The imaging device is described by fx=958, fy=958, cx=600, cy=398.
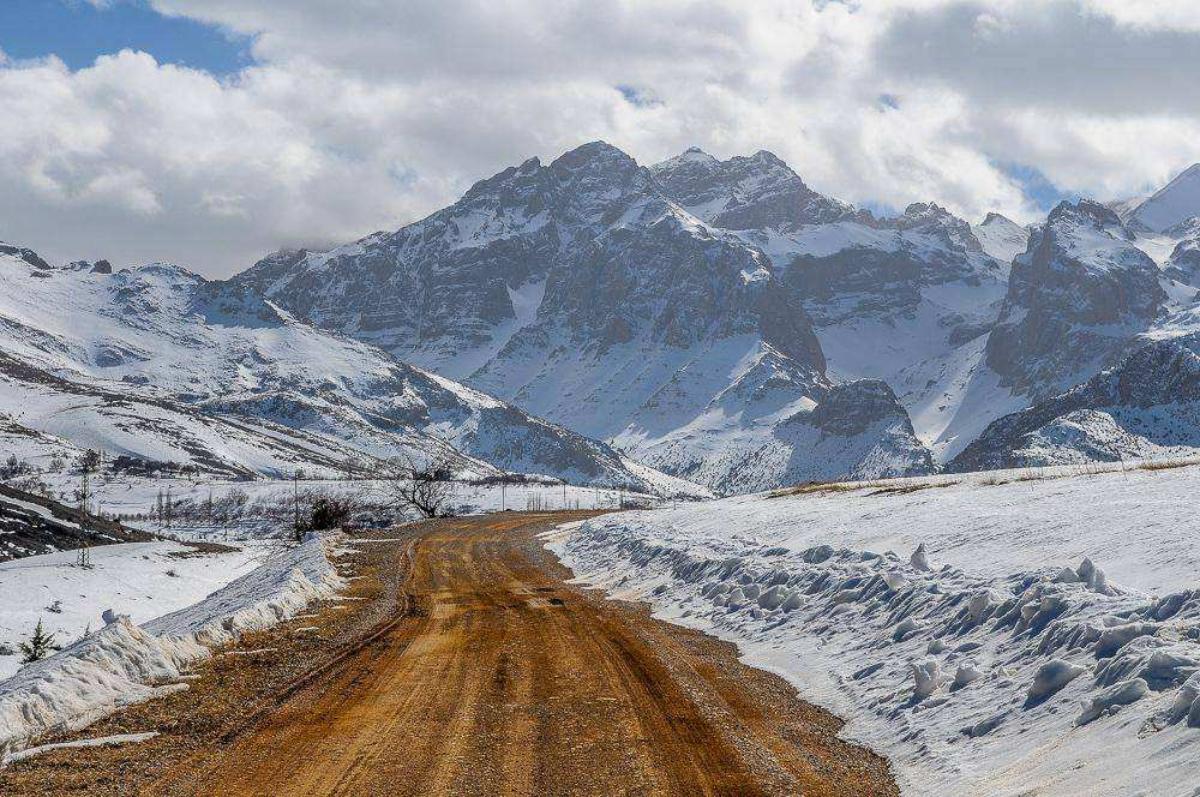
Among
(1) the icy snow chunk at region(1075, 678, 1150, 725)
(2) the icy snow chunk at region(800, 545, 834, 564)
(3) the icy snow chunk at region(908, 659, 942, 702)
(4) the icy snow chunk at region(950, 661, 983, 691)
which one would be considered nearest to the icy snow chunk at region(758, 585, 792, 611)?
(2) the icy snow chunk at region(800, 545, 834, 564)

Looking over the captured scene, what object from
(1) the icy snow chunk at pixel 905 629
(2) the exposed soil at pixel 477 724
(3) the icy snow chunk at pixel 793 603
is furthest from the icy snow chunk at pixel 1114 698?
(3) the icy snow chunk at pixel 793 603

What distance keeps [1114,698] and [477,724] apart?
7.50 m

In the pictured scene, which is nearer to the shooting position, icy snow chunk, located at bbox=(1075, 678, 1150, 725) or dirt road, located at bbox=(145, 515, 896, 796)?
icy snow chunk, located at bbox=(1075, 678, 1150, 725)

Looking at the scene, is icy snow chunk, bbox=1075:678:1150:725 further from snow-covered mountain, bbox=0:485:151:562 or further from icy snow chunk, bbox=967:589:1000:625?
snow-covered mountain, bbox=0:485:151:562

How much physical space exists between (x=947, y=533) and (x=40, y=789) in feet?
65.2

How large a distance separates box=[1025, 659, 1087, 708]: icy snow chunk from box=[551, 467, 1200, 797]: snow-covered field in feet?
0.06

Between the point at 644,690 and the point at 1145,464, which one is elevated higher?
the point at 1145,464

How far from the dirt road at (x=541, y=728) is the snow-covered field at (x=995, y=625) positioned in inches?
41.3

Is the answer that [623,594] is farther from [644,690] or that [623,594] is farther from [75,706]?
[75,706]

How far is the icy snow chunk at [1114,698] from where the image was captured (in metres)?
10.2

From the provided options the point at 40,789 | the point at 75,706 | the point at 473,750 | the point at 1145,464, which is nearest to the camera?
the point at 40,789

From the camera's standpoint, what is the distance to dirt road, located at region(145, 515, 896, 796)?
33.7ft

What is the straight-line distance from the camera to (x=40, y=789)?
985 cm

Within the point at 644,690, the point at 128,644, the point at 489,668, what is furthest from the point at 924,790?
the point at 128,644
